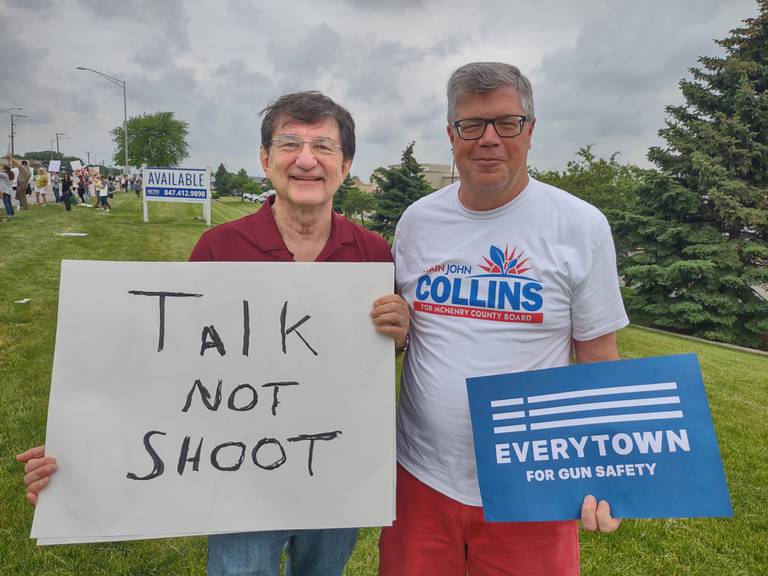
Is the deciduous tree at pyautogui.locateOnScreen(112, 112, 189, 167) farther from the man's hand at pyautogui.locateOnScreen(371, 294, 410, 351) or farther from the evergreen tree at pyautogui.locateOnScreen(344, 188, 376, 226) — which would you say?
the man's hand at pyautogui.locateOnScreen(371, 294, 410, 351)

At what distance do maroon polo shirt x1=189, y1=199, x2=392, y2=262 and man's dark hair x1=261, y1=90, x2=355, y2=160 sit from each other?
0.28 meters

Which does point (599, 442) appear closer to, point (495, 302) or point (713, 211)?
point (495, 302)

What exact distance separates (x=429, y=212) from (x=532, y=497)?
106 centimetres

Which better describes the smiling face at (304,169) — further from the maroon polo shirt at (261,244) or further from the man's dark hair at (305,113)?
the maroon polo shirt at (261,244)

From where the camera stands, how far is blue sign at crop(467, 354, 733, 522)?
4.52 feet

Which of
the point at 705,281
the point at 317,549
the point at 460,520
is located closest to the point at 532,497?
the point at 460,520

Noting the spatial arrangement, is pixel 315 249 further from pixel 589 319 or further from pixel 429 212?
pixel 589 319

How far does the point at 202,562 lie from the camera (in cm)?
269

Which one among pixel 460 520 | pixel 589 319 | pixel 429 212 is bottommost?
pixel 460 520

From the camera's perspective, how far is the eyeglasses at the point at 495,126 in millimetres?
1679

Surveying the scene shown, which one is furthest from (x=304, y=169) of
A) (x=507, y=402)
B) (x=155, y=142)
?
(x=155, y=142)

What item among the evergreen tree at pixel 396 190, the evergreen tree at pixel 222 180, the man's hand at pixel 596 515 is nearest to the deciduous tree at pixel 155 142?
the evergreen tree at pixel 222 180

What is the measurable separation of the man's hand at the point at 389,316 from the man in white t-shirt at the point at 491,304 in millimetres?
188

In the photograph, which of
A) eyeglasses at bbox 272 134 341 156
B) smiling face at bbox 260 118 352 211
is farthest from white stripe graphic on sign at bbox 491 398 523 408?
eyeglasses at bbox 272 134 341 156
